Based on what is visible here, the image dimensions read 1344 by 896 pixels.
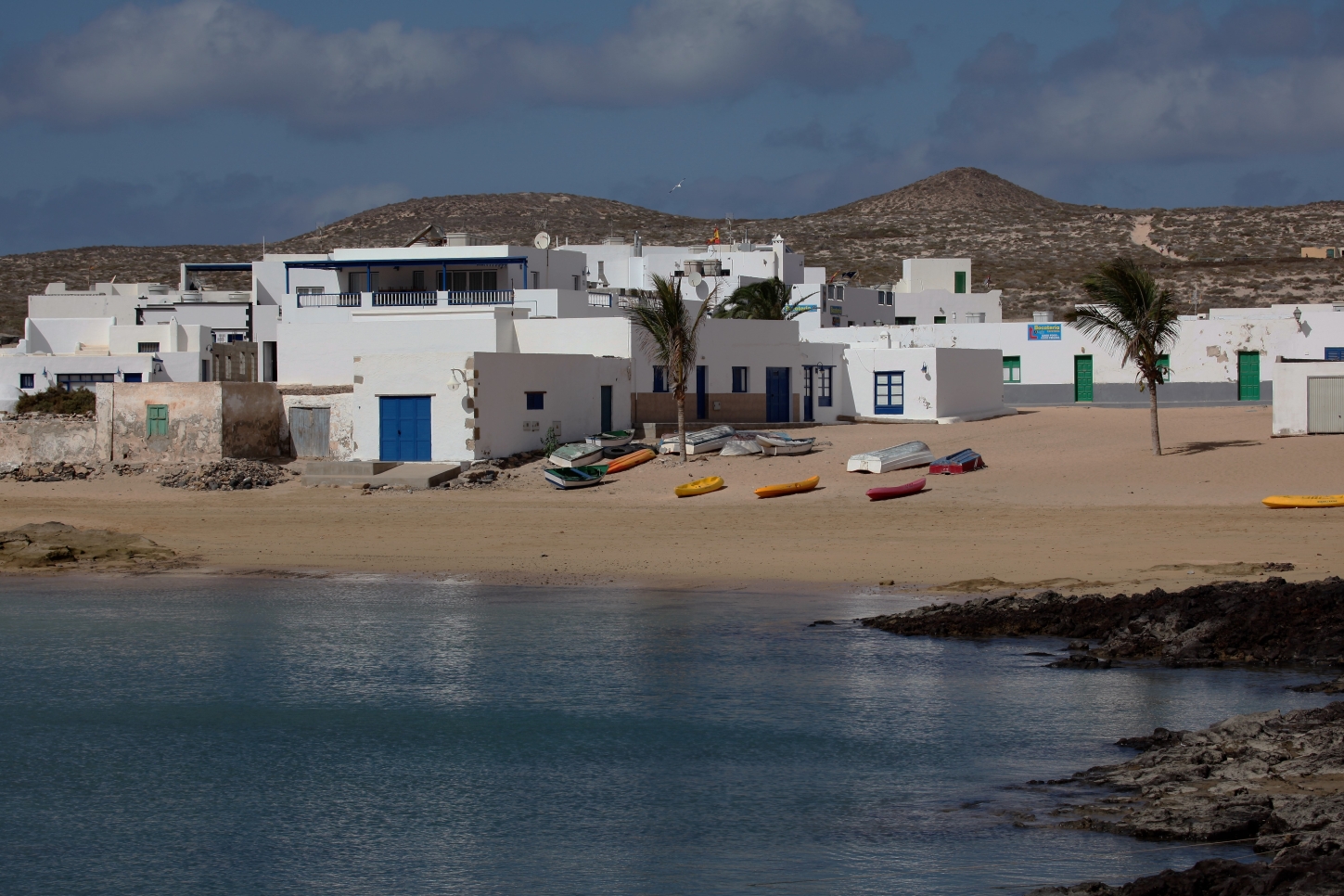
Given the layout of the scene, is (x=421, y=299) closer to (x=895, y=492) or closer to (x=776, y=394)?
(x=776, y=394)

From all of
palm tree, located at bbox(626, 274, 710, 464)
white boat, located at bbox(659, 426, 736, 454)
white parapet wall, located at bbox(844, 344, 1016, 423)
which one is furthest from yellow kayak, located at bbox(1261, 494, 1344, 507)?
white parapet wall, located at bbox(844, 344, 1016, 423)

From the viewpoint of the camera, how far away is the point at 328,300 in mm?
49500

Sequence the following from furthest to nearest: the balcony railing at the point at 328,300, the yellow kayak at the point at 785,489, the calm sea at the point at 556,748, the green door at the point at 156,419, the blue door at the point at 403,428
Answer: the balcony railing at the point at 328,300 → the green door at the point at 156,419 → the blue door at the point at 403,428 → the yellow kayak at the point at 785,489 → the calm sea at the point at 556,748

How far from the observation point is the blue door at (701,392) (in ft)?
135

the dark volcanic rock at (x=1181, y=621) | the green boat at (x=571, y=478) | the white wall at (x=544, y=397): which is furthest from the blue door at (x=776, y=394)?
the dark volcanic rock at (x=1181, y=621)

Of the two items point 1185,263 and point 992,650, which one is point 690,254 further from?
point 992,650

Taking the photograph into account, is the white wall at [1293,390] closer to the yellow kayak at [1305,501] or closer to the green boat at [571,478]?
the yellow kayak at [1305,501]

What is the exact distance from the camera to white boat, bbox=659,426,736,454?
35.0 metres

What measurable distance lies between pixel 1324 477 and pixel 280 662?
20.8 m

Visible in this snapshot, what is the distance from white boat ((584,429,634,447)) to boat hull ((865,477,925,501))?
27.2 feet

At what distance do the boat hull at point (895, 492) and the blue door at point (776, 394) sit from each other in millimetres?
14045

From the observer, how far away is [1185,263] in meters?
92.0

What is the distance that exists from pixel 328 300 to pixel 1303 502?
3464 cm

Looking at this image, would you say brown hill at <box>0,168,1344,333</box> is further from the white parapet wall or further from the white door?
the white door
